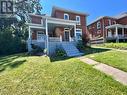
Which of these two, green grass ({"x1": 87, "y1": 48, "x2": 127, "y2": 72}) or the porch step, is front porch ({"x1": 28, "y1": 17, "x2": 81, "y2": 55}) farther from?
green grass ({"x1": 87, "y1": 48, "x2": 127, "y2": 72})

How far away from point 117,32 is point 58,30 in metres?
14.8

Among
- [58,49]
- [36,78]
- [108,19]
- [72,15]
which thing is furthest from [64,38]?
[36,78]

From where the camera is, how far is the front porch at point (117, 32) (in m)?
32.6

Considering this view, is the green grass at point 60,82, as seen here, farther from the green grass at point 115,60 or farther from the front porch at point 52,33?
the front porch at point 52,33

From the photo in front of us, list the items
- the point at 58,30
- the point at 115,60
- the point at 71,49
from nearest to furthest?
the point at 115,60
the point at 71,49
the point at 58,30

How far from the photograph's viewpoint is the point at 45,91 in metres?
6.73

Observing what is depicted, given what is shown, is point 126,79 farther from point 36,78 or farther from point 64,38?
point 64,38

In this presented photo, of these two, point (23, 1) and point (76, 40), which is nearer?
point (76, 40)

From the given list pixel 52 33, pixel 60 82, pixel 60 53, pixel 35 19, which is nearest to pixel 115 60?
pixel 60 82

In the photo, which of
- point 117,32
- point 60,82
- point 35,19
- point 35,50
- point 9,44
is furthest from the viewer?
point 117,32

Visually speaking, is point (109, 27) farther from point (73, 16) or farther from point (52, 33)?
point (52, 33)

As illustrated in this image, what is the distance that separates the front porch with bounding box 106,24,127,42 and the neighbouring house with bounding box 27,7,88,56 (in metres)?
7.19

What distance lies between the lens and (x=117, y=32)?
34.0 m

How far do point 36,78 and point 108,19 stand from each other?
32285mm
